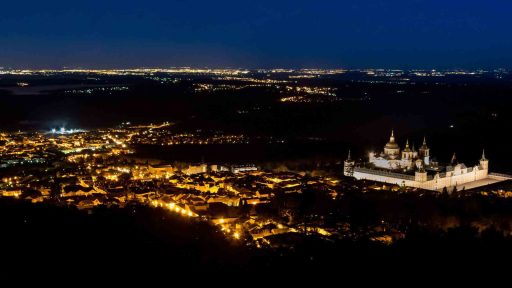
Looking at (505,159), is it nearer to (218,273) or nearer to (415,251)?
(415,251)

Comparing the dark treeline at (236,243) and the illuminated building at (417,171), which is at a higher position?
the illuminated building at (417,171)

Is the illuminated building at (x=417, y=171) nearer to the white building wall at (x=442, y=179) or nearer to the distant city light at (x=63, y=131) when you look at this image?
the white building wall at (x=442, y=179)

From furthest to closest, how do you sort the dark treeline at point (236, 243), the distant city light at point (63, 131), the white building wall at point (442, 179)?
the distant city light at point (63, 131)
the white building wall at point (442, 179)
the dark treeline at point (236, 243)

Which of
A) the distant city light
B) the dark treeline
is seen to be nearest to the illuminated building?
the dark treeline

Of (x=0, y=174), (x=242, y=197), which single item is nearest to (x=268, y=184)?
(x=242, y=197)

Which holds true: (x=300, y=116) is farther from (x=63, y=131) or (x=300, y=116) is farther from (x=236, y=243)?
(x=236, y=243)

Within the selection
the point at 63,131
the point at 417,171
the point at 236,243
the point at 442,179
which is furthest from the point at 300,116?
the point at 236,243

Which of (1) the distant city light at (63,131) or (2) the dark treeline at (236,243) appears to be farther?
(1) the distant city light at (63,131)

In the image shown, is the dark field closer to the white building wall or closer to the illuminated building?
the white building wall

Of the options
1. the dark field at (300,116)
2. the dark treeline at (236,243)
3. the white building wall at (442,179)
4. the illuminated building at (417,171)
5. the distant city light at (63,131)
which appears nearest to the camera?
the dark treeline at (236,243)

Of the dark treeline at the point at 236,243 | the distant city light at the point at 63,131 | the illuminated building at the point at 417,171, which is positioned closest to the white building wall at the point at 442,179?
the illuminated building at the point at 417,171

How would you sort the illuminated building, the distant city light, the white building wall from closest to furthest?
the white building wall → the illuminated building → the distant city light
